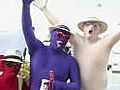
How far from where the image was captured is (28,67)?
1.32m

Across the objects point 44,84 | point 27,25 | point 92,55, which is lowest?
point 44,84

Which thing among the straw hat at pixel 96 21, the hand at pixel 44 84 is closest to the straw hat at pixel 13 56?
the hand at pixel 44 84

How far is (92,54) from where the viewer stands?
135cm

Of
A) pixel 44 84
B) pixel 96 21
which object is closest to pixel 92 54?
pixel 96 21

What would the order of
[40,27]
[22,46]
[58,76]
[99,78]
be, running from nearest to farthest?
[58,76], [99,78], [22,46], [40,27]

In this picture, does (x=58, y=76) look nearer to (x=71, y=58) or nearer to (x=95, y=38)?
(x=71, y=58)

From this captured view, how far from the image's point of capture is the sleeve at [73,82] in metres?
1.19

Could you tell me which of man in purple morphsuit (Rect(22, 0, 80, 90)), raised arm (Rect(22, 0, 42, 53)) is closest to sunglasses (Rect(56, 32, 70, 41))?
man in purple morphsuit (Rect(22, 0, 80, 90))

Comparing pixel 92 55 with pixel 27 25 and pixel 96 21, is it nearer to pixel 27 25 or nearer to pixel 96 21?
pixel 96 21

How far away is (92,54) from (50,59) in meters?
0.20

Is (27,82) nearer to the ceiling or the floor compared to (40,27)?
nearer to the floor

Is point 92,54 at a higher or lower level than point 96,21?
lower

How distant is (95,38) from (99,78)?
0.18 metres

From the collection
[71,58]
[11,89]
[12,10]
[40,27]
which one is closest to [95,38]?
[71,58]
